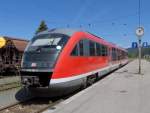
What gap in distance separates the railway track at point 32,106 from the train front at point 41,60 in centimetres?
71

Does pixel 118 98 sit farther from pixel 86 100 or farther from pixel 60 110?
pixel 60 110

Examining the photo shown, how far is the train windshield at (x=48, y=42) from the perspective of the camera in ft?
36.9

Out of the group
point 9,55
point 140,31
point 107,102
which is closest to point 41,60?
point 107,102

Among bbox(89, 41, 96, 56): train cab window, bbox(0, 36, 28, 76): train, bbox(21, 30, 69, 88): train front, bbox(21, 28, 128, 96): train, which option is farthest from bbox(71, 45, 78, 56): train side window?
bbox(0, 36, 28, 76): train

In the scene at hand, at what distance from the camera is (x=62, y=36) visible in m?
11.7

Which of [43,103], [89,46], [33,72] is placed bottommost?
[43,103]

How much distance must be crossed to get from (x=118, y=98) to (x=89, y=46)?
3862 millimetres

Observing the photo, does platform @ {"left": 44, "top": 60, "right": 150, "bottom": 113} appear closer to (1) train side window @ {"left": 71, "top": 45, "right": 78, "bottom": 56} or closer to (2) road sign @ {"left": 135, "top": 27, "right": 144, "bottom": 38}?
(1) train side window @ {"left": 71, "top": 45, "right": 78, "bottom": 56}

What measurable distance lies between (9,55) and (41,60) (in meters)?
14.0

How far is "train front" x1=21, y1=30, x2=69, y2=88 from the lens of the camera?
1068cm

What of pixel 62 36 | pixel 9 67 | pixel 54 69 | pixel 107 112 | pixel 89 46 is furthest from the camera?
pixel 9 67

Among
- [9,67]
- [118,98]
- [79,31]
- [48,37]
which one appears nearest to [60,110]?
[118,98]

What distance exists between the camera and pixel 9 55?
24250mm

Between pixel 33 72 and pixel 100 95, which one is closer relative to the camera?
pixel 33 72
